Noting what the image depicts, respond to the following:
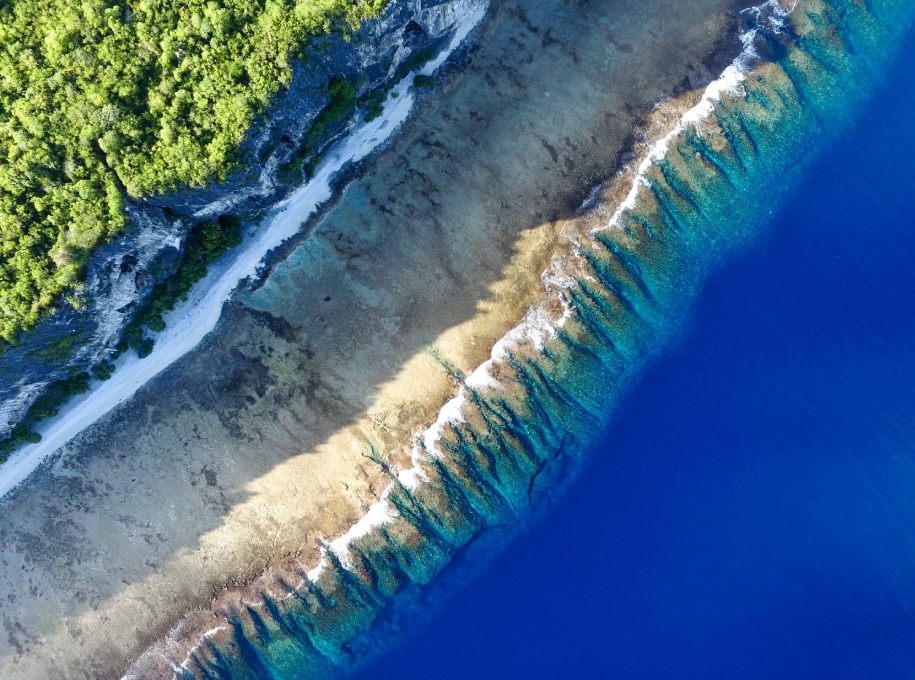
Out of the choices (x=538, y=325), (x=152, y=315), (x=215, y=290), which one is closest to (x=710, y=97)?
(x=538, y=325)

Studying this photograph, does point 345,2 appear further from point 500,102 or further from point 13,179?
point 13,179

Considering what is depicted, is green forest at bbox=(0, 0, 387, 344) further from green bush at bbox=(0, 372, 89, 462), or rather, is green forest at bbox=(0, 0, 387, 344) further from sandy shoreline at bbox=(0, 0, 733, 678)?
sandy shoreline at bbox=(0, 0, 733, 678)

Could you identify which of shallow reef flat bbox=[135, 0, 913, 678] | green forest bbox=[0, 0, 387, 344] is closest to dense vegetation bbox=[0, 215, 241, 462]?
green forest bbox=[0, 0, 387, 344]

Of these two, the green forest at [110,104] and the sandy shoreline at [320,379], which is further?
the sandy shoreline at [320,379]

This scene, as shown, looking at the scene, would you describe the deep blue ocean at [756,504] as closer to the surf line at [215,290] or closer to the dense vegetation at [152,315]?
the surf line at [215,290]

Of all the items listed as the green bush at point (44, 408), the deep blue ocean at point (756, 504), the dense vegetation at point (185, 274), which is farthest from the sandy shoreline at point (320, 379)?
the deep blue ocean at point (756, 504)

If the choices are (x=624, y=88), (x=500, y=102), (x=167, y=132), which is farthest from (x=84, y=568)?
(x=624, y=88)

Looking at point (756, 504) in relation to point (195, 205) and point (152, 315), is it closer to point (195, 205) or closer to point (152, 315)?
point (195, 205)
